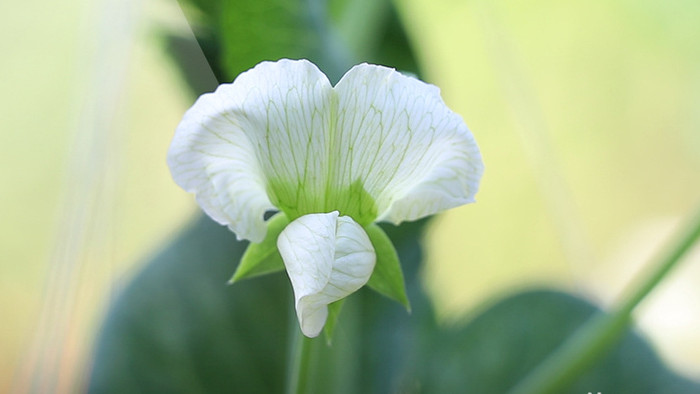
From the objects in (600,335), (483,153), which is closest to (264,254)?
(600,335)

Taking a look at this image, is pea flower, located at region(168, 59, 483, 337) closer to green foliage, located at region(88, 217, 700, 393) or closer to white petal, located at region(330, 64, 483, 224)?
white petal, located at region(330, 64, 483, 224)

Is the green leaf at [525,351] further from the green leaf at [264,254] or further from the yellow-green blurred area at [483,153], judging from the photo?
the green leaf at [264,254]

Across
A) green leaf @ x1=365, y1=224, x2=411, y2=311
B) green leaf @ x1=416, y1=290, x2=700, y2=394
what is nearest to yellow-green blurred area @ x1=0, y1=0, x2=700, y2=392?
green leaf @ x1=416, y1=290, x2=700, y2=394

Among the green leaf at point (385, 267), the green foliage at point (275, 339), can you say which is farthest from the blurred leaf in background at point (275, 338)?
the green leaf at point (385, 267)

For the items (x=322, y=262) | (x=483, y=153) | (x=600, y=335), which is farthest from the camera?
(x=483, y=153)

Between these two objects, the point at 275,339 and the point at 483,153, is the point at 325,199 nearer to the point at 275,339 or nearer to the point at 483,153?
the point at 275,339

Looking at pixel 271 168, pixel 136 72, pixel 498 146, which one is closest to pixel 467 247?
pixel 498 146

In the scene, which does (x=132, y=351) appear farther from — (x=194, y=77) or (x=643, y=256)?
(x=643, y=256)
